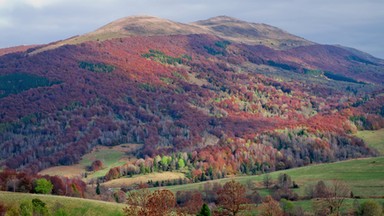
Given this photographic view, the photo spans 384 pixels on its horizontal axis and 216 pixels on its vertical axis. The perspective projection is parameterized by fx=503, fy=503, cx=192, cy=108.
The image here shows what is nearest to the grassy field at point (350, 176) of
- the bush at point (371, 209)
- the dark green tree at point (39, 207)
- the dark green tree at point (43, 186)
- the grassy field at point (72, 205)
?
the bush at point (371, 209)

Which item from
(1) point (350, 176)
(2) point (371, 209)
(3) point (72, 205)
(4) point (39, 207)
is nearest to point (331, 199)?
(2) point (371, 209)

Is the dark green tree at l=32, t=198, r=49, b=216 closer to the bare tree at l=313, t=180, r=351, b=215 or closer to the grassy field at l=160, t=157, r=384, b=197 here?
the bare tree at l=313, t=180, r=351, b=215

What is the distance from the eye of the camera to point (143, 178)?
16975 centimetres

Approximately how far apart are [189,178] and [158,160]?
24136 millimetres

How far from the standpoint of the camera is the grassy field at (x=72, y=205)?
8462cm

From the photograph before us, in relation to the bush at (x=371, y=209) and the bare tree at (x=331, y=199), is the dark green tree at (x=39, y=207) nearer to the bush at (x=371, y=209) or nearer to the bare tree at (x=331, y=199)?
the bare tree at (x=331, y=199)

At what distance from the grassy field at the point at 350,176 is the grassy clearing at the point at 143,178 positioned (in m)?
17.7

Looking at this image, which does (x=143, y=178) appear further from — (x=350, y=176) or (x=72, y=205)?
(x=72, y=205)

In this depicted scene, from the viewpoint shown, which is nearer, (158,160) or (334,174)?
(334,174)

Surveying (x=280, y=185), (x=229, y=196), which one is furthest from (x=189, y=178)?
(x=229, y=196)

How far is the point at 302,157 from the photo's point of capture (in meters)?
194

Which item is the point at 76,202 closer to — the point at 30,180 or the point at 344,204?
the point at 30,180

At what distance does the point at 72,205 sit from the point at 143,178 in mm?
84088

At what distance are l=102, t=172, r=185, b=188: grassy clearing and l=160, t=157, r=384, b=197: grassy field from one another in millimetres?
17655
